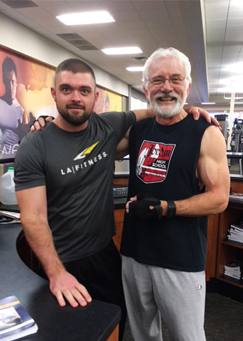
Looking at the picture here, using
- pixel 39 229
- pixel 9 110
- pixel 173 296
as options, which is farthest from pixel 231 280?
pixel 9 110

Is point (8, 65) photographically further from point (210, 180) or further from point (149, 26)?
point (210, 180)

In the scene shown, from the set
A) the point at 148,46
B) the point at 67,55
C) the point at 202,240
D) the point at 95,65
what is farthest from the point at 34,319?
the point at 95,65

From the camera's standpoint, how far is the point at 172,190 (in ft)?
4.55

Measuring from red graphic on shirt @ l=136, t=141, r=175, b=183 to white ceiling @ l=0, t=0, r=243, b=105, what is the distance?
350cm

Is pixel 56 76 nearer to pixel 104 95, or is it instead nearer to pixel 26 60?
pixel 26 60

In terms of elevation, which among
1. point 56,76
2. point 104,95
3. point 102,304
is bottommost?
point 102,304

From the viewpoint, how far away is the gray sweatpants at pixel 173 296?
1354mm

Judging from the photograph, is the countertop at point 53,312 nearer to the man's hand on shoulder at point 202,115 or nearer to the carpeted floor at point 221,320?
the man's hand on shoulder at point 202,115

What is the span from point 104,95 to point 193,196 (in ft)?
30.8

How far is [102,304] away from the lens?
100 centimetres

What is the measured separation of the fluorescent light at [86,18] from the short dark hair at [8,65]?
1.19 metres

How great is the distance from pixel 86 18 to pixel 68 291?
17.7ft

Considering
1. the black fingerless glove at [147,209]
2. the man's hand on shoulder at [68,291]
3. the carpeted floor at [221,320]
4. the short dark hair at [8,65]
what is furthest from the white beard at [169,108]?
the short dark hair at [8,65]

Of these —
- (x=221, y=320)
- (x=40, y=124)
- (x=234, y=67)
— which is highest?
(x=234, y=67)
